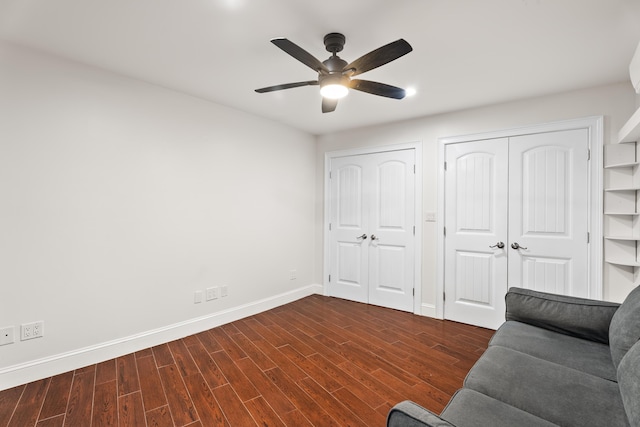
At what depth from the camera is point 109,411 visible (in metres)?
1.88

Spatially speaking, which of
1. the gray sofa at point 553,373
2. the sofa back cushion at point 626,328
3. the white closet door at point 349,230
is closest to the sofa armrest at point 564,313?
the gray sofa at point 553,373

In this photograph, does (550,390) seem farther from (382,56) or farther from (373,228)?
(373,228)

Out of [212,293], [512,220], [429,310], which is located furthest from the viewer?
[429,310]

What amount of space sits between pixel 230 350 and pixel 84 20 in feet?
8.75

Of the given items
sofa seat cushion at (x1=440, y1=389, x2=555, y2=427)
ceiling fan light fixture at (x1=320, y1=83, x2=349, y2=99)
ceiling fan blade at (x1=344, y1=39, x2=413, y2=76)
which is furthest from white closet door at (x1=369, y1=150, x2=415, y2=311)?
sofa seat cushion at (x1=440, y1=389, x2=555, y2=427)

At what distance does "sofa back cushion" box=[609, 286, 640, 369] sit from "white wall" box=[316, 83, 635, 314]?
5.10 feet

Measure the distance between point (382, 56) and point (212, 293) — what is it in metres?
2.79

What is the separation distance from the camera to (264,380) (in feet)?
7.31

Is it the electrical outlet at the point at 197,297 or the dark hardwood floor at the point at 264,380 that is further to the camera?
the electrical outlet at the point at 197,297

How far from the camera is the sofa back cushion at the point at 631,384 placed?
3.12 ft

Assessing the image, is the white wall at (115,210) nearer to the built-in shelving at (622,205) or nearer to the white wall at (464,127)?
the white wall at (464,127)

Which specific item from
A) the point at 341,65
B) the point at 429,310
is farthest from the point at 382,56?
the point at 429,310

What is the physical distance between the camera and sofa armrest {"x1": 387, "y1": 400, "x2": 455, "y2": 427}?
2.94 ft

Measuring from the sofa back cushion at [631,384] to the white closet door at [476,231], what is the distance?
2167mm
